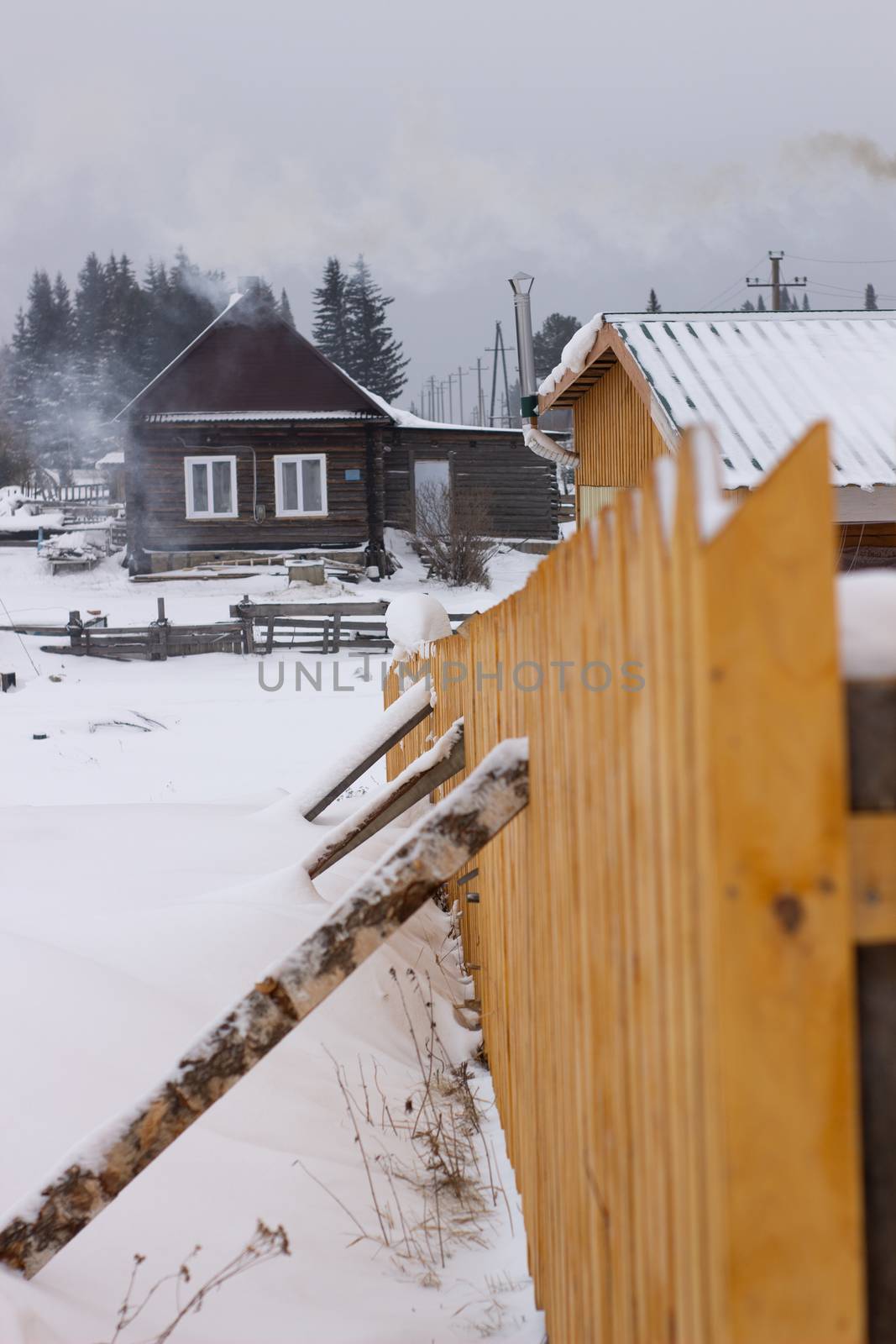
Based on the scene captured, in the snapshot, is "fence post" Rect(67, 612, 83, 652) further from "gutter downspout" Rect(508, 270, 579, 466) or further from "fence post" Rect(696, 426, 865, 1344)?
"fence post" Rect(696, 426, 865, 1344)

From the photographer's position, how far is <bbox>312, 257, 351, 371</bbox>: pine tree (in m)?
65.8

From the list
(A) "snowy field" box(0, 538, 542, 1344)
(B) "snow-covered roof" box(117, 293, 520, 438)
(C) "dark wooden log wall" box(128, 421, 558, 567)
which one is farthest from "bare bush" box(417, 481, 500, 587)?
(A) "snowy field" box(0, 538, 542, 1344)

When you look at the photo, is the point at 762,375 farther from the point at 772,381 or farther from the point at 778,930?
the point at 778,930

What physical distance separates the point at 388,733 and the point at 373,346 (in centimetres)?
6203

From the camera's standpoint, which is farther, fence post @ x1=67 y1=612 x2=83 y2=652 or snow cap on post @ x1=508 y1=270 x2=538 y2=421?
fence post @ x1=67 y1=612 x2=83 y2=652

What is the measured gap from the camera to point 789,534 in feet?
3.68

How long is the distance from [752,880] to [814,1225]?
1.21ft

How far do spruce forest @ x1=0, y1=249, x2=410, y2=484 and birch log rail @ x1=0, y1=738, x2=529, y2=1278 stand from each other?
5998cm

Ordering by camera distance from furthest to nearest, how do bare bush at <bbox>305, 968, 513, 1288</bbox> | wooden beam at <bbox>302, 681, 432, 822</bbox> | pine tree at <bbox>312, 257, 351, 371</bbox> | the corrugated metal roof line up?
pine tree at <bbox>312, 257, 351, 371</bbox> < the corrugated metal roof < wooden beam at <bbox>302, 681, 432, 822</bbox> < bare bush at <bbox>305, 968, 513, 1288</bbox>

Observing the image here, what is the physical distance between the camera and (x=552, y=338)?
83250mm

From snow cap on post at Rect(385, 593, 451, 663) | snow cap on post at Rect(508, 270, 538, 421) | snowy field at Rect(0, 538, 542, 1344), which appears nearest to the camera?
snowy field at Rect(0, 538, 542, 1344)

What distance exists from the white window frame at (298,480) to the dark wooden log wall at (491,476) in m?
3.19

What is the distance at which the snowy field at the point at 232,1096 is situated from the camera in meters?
2.49

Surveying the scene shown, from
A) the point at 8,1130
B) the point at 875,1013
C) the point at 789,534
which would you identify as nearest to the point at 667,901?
the point at 875,1013
